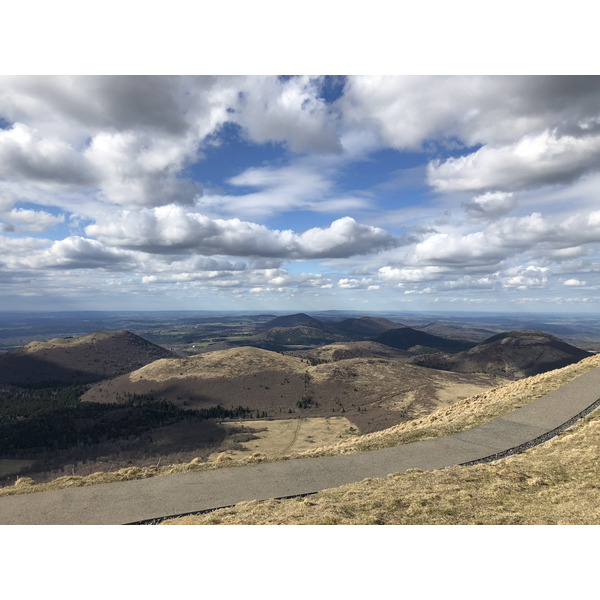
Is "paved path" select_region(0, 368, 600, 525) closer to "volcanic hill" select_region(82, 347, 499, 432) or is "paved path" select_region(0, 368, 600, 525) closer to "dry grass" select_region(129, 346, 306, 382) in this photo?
"volcanic hill" select_region(82, 347, 499, 432)

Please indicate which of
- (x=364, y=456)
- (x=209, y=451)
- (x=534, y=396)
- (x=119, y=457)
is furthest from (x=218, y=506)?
(x=119, y=457)

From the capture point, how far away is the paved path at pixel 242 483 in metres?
11.2

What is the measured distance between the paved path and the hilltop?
546 feet

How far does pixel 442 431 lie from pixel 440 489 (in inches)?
308

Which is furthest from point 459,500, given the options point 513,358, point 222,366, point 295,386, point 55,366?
point 55,366

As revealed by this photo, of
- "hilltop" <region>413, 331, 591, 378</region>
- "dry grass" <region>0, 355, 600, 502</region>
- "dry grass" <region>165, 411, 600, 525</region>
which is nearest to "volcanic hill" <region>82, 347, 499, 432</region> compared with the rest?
"hilltop" <region>413, 331, 591, 378</region>

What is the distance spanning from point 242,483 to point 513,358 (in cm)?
20092

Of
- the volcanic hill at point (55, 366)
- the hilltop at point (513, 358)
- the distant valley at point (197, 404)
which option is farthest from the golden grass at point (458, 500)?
the volcanic hill at point (55, 366)

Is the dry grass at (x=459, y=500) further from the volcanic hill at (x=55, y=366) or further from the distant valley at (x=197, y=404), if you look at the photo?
the volcanic hill at (x=55, y=366)

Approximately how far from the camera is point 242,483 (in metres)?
12.9

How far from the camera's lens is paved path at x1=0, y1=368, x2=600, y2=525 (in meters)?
11.2

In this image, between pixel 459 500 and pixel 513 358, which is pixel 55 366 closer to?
pixel 459 500

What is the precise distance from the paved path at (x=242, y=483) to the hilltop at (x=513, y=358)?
166342mm

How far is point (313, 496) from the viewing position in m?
12.0
